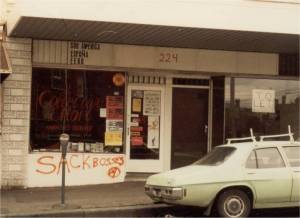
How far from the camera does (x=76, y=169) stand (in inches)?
556

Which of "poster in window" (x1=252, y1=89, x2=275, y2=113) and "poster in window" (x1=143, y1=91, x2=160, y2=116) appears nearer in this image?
"poster in window" (x1=143, y1=91, x2=160, y2=116)

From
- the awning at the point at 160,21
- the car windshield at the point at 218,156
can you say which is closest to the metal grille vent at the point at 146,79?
the awning at the point at 160,21

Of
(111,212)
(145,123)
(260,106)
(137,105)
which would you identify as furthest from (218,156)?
(260,106)

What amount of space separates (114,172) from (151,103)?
Answer: 6.31 ft

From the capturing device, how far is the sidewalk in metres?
10.9

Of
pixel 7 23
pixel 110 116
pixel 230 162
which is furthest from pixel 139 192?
pixel 7 23

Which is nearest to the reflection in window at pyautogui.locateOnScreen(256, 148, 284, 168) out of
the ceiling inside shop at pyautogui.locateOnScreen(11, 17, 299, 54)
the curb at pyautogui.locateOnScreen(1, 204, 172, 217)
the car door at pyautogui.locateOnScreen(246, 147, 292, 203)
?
the car door at pyautogui.locateOnScreen(246, 147, 292, 203)

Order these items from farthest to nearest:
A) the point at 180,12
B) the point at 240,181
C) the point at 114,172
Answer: the point at 114,172, the point at 180,12, the point at 240,181

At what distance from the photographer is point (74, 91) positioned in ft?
46.9

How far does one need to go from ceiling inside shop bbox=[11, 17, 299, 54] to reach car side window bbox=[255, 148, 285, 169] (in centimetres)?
307

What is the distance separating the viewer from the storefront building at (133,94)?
44.5 ft

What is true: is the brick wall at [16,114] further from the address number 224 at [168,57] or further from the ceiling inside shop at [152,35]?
the address number 224 at [168,57]

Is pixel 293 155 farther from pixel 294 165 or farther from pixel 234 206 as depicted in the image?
pixel 234 206

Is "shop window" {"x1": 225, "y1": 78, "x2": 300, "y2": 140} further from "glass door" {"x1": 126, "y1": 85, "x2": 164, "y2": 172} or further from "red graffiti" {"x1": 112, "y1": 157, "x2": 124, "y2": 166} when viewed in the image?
"red graffiti" {"x1": 112, "y1": 157, "x2": 124, "y2": 166}
